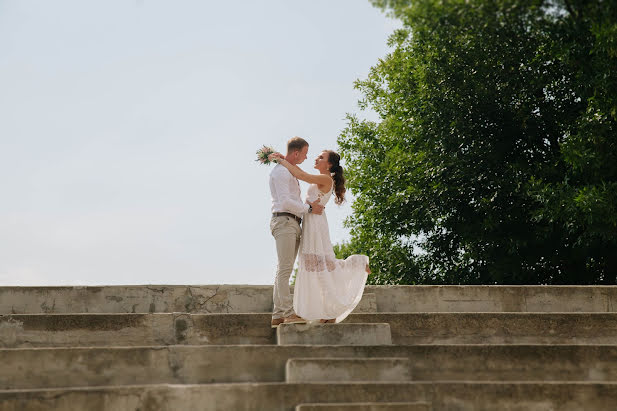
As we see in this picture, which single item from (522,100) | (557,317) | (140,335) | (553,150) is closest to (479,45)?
(522,100)

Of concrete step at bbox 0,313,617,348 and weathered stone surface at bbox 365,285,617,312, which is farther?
weathered stone surface at bbox 365,285,617,312

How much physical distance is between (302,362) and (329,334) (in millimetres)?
872

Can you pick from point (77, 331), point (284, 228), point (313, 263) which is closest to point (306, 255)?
point (313, 263)

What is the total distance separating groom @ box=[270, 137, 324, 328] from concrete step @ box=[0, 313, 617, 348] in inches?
13.2

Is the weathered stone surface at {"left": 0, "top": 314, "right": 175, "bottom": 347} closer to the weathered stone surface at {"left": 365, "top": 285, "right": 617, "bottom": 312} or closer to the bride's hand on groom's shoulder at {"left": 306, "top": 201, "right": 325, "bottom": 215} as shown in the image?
the bride's hand on groom's shoulder at {"left": 306, "top": 201, "right": 325, "bottom": 215}

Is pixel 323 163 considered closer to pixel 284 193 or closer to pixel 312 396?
pixel 284 193

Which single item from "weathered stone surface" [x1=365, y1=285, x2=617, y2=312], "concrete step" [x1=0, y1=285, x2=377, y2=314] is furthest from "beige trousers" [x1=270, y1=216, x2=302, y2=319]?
"weathered stone surface" [x1=365, y1=285, x2=617, y2=312]

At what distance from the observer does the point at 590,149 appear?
16688 millimetres

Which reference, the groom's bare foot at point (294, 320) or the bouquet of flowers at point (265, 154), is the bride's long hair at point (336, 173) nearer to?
the bouquet of flowers at point (265, 154)

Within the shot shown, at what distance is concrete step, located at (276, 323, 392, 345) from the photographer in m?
8.41

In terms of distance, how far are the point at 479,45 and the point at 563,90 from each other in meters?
3.04

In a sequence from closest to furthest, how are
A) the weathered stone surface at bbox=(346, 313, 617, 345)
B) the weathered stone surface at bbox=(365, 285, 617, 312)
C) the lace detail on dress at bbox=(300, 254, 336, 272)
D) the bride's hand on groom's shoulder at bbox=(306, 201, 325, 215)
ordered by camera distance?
the lace detail on dress at bbox=(300, 254, 336, 272)
the bride's hand on groom's shoulder at bbox=(306, 201, 325, 215)
the weathered stone surface at bbox=(346, 313, 617, 345)
the weathered stone surface at bbox=(365, 285, 617, 312)

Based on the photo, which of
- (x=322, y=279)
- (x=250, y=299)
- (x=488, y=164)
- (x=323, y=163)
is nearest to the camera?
(x=322, y=279)

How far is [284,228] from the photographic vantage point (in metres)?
8.70
